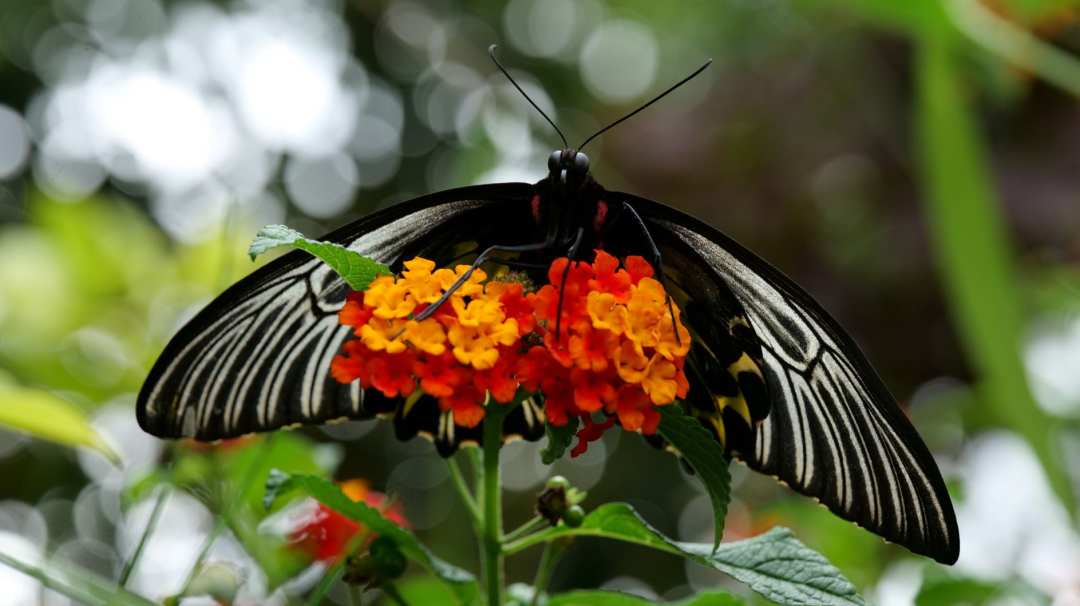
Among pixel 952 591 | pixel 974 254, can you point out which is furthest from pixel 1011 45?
pixel 952 591

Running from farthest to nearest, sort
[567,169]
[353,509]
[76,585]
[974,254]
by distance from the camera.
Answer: [974,254], [567,169], [353,509], [76,585]

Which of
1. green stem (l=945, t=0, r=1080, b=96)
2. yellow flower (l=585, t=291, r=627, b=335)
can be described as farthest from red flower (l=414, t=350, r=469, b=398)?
green stem (l=945, t=0, r=1080, b=96)

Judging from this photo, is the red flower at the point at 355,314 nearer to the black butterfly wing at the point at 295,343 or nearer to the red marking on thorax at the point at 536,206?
the black butterfly wing at the point at 295,343

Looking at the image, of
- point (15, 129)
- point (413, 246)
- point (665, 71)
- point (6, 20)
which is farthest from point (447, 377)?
point (6, 20)

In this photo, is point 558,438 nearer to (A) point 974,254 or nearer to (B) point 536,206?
(B) point 536,206

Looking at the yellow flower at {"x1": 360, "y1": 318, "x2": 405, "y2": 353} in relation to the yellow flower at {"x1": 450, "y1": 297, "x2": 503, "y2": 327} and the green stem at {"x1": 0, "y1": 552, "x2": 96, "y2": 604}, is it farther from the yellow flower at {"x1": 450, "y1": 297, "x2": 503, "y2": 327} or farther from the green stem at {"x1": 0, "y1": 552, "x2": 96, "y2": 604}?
the green stem at {"x1": 0, "y1": 552, "x2": 96, "y2": 604}

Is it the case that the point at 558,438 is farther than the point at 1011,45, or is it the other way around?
the point at 1011,45

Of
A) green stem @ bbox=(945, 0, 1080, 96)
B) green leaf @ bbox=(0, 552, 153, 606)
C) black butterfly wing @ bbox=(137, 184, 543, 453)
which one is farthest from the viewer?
green stem @ bbox=(945, 0, 1080, 96)
